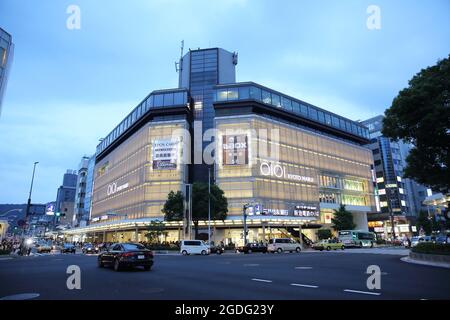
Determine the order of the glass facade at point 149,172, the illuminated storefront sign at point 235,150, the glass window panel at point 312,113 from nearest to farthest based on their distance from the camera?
1. the illuminated storefront sign at point 235,150
2. the glass facade at point 149,172
3. the glass window panel at point 312,113

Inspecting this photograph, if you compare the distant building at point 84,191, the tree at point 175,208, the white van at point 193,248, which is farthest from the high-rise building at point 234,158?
the distant building at point 84,191

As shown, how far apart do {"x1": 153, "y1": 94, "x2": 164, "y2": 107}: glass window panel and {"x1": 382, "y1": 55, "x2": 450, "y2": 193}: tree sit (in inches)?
2238

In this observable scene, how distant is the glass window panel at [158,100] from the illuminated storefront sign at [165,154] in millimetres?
9139

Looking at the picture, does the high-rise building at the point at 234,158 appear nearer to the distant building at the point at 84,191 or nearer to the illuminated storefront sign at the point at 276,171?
the illuminated storefront sign at the point at 276,171

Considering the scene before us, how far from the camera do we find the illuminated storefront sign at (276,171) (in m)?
64.8

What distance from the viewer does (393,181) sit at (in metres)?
104

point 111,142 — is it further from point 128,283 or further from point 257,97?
point 128,283

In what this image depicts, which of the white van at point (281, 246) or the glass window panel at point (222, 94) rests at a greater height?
the glass window panel at point (222, 94)

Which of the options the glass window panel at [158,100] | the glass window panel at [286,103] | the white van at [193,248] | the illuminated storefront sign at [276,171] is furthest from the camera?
the glass window panel at [286,103]

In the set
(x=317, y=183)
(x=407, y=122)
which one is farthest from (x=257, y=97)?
(x=407, y=122)

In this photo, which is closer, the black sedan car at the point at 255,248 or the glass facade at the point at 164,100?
the black sedan car at the point at 255,248

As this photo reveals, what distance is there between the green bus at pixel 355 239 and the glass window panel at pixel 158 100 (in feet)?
152

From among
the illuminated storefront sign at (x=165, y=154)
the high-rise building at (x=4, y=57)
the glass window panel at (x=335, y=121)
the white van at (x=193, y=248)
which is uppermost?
the glass window panel at (x=335, y=121)

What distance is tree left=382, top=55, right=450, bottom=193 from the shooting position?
18125 mm
